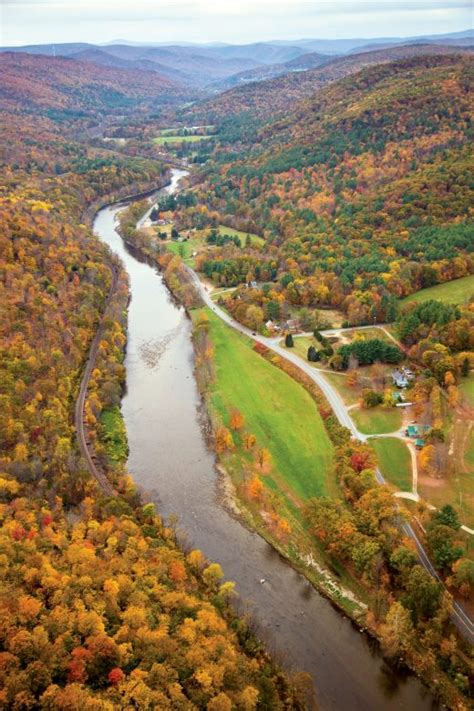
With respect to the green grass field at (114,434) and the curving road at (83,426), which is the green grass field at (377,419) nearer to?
the green grass field at (114,434)

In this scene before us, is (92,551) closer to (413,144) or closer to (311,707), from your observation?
(311,707)

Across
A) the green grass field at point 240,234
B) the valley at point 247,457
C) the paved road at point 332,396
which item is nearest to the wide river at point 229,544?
the valley at point 247,457

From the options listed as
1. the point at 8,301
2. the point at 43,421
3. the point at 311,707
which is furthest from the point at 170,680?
the point at 8,301

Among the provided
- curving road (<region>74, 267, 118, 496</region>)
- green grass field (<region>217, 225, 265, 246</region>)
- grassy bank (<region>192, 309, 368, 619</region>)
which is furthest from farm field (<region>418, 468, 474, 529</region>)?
green grass field (<region>217, 225, 265, 246</region>)

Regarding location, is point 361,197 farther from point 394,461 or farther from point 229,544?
point 229,544

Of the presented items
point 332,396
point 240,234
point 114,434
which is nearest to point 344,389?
point 332,396

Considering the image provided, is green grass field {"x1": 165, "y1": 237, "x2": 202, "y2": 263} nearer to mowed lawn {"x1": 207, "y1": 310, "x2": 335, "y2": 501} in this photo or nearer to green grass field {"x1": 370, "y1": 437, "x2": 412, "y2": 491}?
mowed lawn {"x1": 207, "y1": 310, "x2": 335, "y2": 501}
